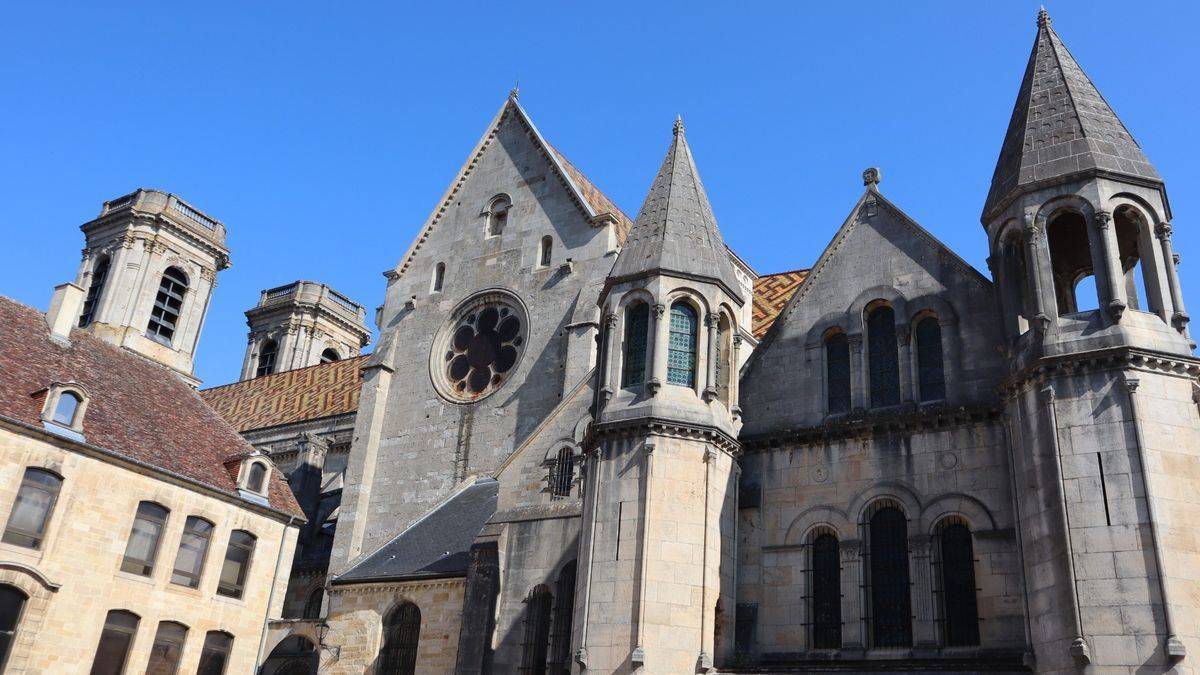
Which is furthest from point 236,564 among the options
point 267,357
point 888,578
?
point 267,357

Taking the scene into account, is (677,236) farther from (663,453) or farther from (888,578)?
(888,578)

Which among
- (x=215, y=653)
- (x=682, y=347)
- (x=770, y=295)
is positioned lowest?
(x=215, y=653)

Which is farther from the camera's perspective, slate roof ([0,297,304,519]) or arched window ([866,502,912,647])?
slate roof ([0,297,304,519])

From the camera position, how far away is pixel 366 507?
30109 millimetres

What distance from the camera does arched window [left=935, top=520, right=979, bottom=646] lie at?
15.9 meters

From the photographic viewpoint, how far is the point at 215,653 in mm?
26281

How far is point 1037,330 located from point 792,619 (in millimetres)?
6278

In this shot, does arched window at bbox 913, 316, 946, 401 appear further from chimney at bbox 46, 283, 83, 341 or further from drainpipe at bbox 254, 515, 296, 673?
chimney at bbox 46, 283, 83, 341

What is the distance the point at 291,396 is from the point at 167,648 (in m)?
24.4

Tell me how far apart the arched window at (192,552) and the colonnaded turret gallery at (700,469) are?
79mm

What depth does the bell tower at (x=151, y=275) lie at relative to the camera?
1956 inches

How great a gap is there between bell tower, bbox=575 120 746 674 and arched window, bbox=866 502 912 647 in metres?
2.44

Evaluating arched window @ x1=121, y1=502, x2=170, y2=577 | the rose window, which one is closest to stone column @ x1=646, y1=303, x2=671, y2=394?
the rose window

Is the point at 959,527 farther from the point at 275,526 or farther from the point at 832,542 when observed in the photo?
the point at 275,526
